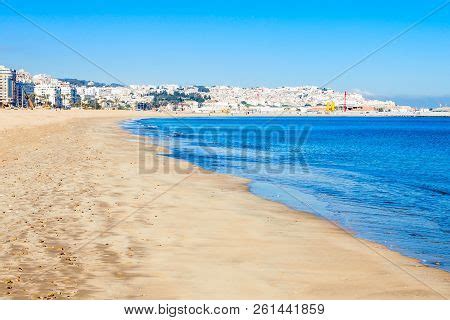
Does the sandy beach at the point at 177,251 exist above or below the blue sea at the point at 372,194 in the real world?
above

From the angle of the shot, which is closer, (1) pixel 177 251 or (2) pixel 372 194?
(1) pixel 177 251

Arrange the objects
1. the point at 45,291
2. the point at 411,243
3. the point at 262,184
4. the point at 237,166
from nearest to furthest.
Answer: the point at 45,291 → the point at 411,243 → the point at 262,184 → the point at 237,166

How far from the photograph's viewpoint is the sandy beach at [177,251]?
6.71 metres

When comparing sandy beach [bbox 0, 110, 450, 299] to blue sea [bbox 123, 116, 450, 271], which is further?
blue sea [bbox 123, 116, 450, 271]

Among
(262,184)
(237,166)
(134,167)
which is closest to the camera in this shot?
(262,184)

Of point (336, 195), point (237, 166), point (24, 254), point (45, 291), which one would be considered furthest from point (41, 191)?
point (237, 166)

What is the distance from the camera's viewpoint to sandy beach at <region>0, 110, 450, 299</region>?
671 centimetres

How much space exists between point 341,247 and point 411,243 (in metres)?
1.68

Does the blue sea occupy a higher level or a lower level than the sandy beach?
lower

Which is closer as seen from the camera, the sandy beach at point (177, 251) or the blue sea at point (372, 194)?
the sandy beach at point (177, 251)

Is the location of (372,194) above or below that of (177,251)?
below

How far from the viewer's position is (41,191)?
44.1ft

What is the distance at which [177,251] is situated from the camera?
862 centimetres

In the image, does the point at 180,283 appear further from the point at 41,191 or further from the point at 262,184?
the point at 262,184
